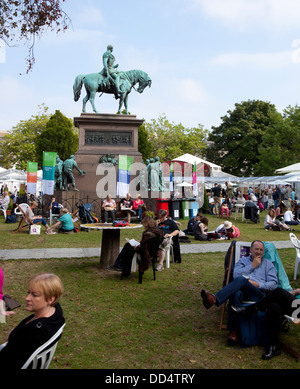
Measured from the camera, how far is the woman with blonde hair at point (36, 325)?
2555 mm

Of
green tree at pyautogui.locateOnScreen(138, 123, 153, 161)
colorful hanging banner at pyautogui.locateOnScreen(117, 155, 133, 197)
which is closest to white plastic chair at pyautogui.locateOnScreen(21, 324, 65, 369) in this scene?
colorful hanging banner at pyautogui.locateOnScreen(117, 155, 133, 197)

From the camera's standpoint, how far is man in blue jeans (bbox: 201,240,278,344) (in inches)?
180

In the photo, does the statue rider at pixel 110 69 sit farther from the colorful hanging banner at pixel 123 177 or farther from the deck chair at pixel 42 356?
the deck chair at pixel 42 356

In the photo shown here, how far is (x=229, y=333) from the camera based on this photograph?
4.70 m

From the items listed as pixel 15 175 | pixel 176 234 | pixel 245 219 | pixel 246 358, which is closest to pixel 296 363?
pixel 246 358

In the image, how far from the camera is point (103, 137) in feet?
66.1

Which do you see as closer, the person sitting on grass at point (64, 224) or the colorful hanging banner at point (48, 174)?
the person sitting on grass at point (64, 224)

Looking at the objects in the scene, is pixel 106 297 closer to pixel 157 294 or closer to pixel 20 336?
pixel 157 294

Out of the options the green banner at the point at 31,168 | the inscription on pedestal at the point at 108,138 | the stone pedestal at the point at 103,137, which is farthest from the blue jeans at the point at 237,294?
the inscription on pedestal at the point at 108,138

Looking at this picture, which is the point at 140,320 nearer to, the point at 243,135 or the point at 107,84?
the point at 107,84

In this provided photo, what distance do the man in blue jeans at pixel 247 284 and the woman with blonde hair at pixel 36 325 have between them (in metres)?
2.27

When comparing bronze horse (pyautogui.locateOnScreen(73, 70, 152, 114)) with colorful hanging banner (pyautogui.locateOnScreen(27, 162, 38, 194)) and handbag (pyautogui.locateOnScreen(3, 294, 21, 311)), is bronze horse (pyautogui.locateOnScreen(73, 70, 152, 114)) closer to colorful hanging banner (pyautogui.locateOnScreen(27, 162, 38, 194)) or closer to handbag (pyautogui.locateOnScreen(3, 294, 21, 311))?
colorful hanging banner (pyautogui.locateOnScreen(27, 162, 38, 194))

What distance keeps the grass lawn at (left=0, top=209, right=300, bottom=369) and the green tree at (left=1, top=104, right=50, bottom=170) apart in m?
43.5

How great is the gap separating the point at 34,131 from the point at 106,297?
161 feet
